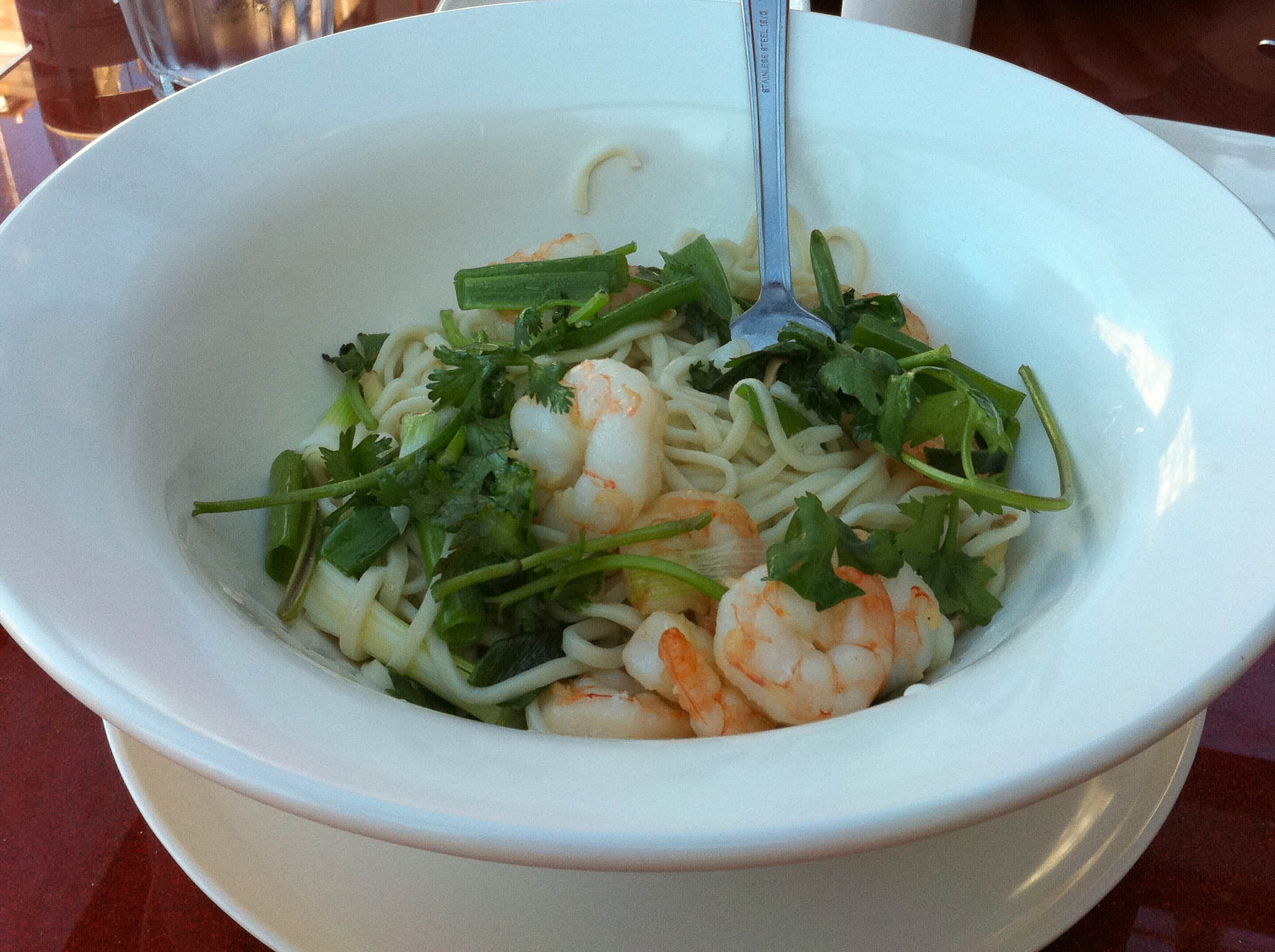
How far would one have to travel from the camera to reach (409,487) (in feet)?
4.97

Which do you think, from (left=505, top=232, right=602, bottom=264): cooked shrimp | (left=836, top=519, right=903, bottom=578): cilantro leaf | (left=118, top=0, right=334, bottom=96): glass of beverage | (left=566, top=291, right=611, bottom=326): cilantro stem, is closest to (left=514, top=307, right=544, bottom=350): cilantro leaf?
(left=566, top=291, right=611, bottom=326): cilantro stem

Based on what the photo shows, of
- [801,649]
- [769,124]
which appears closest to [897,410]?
[801,649]

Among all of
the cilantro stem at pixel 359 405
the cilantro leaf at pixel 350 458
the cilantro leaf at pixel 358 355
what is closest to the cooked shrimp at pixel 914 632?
the cilantro leaf at pixel 350 458

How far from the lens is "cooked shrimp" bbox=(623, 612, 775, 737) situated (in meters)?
1.23

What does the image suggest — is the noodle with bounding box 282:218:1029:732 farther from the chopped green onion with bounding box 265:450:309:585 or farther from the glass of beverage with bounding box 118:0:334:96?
the glass of beverage with bounding box 118:0:334:96

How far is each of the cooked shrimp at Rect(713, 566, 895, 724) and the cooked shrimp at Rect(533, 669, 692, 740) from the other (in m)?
0.09

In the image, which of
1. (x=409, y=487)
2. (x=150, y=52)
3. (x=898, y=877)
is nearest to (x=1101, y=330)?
(x=898, y=877)

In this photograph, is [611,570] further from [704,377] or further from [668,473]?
[704,377]

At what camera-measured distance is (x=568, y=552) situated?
4.68ft

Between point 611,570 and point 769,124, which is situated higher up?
point 769,124

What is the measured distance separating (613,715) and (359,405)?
2.66 feet

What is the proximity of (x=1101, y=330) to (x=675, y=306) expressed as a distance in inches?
27.6

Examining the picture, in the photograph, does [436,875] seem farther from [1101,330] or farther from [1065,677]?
[1101,330]

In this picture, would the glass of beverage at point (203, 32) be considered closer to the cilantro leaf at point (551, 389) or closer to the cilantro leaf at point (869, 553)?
the cilantro leaf at point (551, 389)
